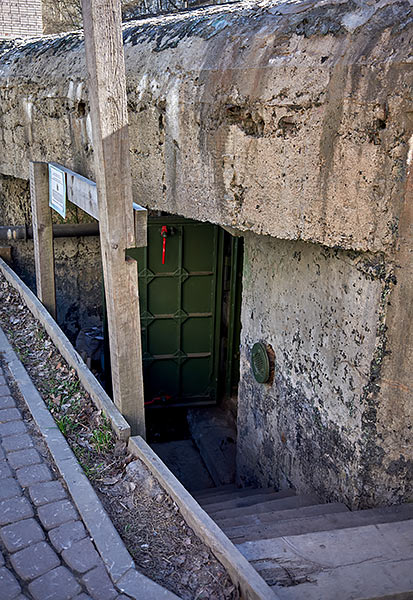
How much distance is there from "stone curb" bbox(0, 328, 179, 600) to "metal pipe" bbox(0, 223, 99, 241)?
2.79 m

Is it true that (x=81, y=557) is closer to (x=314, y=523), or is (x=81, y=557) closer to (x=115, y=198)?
(x=314, y=523)

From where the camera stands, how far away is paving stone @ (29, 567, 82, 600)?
2162mm

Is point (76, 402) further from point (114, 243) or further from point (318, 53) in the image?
point (318, 53)

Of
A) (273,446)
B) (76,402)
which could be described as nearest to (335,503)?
(273,446)

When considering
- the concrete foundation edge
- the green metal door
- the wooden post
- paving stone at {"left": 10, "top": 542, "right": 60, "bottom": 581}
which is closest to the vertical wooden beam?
the green metal door

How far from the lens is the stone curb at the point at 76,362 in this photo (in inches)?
128

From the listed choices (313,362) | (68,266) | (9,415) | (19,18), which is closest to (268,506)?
(313,362)

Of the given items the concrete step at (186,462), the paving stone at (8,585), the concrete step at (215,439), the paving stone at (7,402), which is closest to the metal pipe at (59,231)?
the concrete step at (215,439)

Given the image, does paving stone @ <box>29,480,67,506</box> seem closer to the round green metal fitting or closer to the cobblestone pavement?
the cobblestone pavement

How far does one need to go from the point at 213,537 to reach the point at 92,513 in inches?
25.1

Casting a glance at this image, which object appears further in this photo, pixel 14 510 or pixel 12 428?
pixel 12 428

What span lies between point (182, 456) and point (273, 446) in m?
2.14

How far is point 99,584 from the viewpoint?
7.27ft

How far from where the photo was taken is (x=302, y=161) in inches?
117
